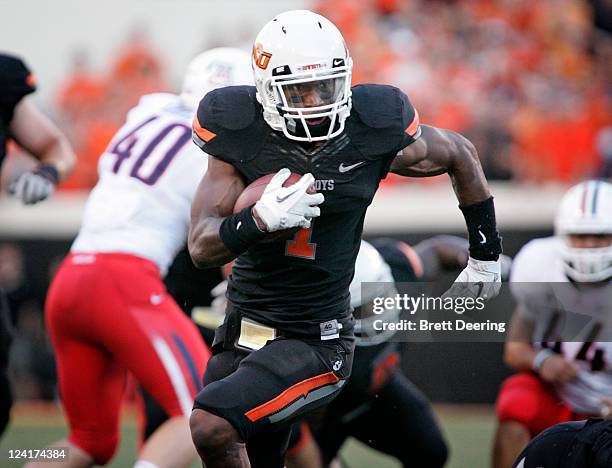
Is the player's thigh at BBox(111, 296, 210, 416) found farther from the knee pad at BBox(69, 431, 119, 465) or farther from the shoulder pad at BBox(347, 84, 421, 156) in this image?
the shoulder pad at BBox(347, 84, 421, 156)

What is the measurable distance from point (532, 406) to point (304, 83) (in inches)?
78.2

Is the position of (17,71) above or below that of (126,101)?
above

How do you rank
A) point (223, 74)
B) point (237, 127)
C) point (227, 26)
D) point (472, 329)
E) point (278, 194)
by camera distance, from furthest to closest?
point (227, 26)
point (223, 74)
point (472, 329)
point (237, 127)
point (278, 194)

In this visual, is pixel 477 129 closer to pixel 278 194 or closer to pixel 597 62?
pixel 597 62

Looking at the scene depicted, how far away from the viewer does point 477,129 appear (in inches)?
319

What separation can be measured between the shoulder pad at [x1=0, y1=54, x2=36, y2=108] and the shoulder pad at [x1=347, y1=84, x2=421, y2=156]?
5.20 ft

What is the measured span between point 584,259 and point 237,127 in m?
1.91

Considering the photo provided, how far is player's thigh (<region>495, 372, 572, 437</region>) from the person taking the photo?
4.34 m

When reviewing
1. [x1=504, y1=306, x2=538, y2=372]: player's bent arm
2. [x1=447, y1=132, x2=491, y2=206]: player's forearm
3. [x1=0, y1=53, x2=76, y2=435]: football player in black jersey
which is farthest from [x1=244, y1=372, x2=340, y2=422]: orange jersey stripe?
[x1=504, y1=306, x2=538, y2=372]: player's bent arm

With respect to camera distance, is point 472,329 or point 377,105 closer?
point 377,105

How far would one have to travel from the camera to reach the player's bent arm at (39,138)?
4.21m

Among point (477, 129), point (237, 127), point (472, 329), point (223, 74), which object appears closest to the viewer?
point (237, 127)

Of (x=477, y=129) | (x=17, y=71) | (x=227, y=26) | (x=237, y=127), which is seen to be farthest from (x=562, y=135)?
(x=237, y=127)

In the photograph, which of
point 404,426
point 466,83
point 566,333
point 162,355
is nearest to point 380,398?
point 404,426
